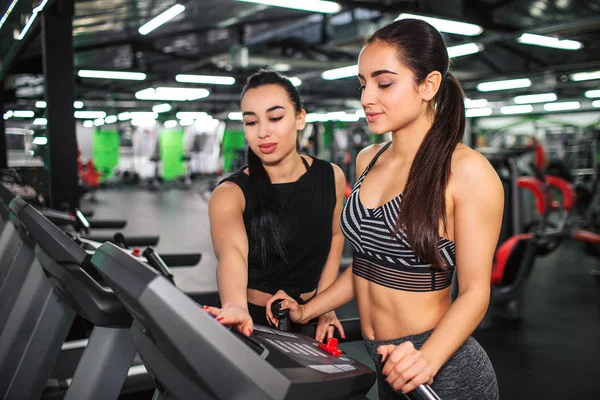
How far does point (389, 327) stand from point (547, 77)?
467 inches

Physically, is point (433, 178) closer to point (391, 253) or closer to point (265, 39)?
point (391, 253)

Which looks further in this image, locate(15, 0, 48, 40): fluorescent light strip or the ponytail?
locate(15, 0, 48, 40): fluorescent light strip

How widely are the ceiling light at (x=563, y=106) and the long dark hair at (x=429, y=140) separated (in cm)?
1664

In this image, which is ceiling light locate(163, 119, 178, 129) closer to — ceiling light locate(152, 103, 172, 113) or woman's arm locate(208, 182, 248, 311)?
ceiling light locate(152, 103, 172, 113)

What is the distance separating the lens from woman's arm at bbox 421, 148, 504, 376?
0.98 meters

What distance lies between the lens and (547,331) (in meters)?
3.90

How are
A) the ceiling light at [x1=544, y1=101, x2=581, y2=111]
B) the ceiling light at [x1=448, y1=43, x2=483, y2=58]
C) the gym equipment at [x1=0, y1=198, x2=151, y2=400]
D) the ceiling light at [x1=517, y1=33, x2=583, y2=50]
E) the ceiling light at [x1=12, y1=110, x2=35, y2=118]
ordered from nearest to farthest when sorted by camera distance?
the gym equipment at [x1=0, y1=198, x2=151, y2=400], the ceiling light at [x1=12, y1=110, x2=35, y2=118], the ceiling light at [x1=517, y1=33, x2=583, y2=50], the ceiling light at [x1=448, y1=43, x2=483, y2=58], the ceiling light at [x1=544, y1=101, x2=581, y2=111]

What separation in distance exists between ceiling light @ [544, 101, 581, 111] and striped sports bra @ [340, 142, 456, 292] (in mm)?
16743

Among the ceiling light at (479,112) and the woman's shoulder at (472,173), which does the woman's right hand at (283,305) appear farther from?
the ceiling light at (479,112)

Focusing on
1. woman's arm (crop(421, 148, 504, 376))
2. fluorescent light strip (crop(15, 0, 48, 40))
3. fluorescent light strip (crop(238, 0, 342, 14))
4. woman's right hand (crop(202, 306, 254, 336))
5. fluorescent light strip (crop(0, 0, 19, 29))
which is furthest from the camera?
fluorescent light strip (crop(238, 0, 342, 14))

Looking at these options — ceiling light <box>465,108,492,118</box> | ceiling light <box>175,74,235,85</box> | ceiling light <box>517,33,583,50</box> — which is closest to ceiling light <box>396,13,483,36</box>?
ceiling light <box>517,33,583,50</box>

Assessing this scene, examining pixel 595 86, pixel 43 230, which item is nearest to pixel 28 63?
pixel 43 230

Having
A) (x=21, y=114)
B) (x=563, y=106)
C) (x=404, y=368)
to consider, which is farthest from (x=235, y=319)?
(x=563, y=106)

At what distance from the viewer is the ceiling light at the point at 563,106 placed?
53.0 feet
